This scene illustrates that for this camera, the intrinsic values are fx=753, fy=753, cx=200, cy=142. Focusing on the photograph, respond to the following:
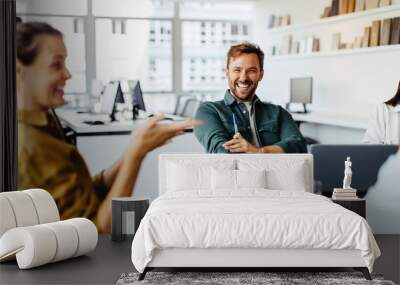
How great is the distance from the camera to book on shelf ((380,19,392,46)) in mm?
7363

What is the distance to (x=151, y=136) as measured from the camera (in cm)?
792

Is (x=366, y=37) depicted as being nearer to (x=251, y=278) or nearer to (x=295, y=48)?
(x=295, y=48)

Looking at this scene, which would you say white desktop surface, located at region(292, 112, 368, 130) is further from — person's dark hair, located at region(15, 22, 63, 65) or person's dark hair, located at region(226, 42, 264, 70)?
person's dark hair, located at region(15, 22, 63, 65)

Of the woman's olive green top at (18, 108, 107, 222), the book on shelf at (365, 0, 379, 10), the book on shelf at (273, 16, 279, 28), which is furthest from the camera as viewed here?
the woman's olive green top at (18, 108, 107, 222)

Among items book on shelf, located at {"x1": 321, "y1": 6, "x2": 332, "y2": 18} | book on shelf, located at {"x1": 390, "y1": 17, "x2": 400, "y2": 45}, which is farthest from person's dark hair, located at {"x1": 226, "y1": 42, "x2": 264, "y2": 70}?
book on shelf, located at {"x1": 390, "y1": 17, "x2": 400, "y2": 45}

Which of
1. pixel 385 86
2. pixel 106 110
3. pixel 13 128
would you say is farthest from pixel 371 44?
pixel 13 128

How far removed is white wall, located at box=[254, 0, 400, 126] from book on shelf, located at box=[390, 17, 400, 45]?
62mm

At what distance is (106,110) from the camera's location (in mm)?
7926

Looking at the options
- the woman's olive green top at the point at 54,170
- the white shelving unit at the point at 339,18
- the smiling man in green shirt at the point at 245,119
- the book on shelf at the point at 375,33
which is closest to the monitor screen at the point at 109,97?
the woman's olive green top at the point at 54,170

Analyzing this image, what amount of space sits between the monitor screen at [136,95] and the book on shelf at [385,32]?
8.20 ft

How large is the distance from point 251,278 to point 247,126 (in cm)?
240

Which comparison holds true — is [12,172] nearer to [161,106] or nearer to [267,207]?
[161,106]

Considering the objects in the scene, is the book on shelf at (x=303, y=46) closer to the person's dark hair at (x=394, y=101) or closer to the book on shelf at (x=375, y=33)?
the book on shelf at (x=375, y=33)

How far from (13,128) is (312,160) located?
10.3 ft
